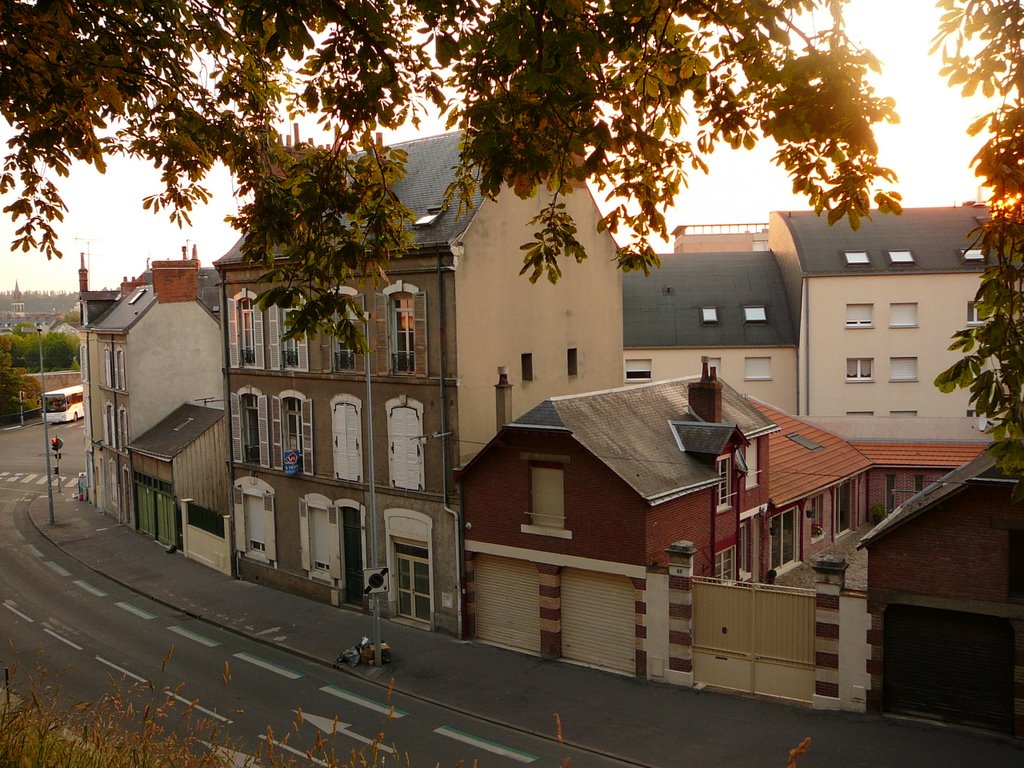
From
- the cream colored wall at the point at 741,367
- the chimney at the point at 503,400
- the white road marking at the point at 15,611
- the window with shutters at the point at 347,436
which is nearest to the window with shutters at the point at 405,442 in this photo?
the window with shutters at the point at 347,436

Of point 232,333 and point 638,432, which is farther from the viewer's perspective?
point 232,333

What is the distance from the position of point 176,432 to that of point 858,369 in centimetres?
3117

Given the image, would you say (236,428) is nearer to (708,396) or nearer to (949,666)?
(708,396)

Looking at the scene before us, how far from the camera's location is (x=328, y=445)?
2691cm

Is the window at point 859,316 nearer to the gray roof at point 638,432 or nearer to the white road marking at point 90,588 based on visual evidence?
the gray roof at point 638,432

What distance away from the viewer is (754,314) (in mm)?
44938

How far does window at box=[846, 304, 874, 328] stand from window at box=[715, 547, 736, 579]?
72.1 ft

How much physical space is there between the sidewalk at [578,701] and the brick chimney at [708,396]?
25.0ft

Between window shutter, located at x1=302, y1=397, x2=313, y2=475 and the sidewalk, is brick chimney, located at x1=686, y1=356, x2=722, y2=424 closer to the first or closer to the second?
the sidewalk

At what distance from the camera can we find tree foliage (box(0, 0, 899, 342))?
660 centimetres

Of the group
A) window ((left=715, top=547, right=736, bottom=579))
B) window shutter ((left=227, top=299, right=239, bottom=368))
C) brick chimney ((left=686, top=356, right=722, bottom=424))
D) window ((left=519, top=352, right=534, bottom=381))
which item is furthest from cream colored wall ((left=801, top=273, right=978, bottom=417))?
window shutter ((left=227, top=299, right=239, bottom=368))

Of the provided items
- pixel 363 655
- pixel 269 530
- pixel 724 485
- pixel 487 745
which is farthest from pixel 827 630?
pixel 269 530

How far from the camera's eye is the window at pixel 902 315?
41750 mm

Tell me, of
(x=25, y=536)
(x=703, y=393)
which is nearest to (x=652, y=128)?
(x=703, y=393)
